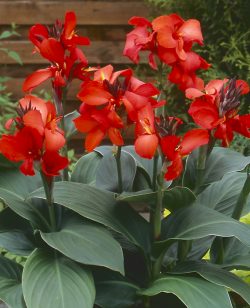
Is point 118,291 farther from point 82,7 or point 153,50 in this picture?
point 82,7

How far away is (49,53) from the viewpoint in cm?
148

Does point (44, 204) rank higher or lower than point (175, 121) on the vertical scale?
lower

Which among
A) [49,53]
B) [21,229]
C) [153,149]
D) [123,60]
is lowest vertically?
[123,60]

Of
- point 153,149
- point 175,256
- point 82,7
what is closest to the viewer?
point 153,149

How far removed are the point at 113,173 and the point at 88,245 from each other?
34 centimetres

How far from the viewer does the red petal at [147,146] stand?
129 centimetres

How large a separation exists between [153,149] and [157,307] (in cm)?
44

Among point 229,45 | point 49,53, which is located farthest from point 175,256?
point 229,45

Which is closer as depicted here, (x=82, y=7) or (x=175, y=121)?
(x=175, y=121)

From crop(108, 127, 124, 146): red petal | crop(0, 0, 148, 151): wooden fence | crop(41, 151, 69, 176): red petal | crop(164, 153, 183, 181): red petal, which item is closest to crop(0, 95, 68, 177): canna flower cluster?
crop(41, 151, 69, 176): red petal

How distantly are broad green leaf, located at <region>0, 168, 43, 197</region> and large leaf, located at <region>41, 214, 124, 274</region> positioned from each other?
23 cm

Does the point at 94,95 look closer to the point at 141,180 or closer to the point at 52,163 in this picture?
the point at 52,163

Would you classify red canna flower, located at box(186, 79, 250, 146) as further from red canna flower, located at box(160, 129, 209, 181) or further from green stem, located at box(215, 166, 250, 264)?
green stem, located at box(215, 166, 250, 264)

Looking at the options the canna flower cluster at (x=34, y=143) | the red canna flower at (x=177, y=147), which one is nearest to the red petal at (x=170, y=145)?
the red canna flower at (x=177, y=147)
